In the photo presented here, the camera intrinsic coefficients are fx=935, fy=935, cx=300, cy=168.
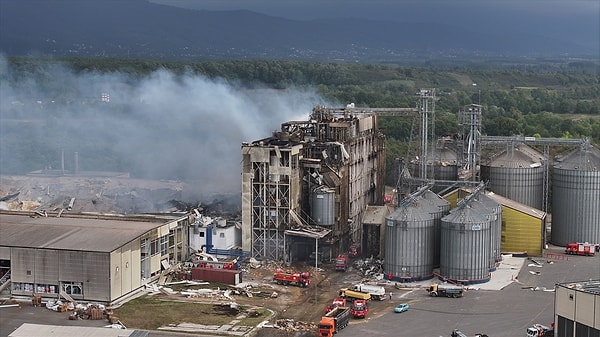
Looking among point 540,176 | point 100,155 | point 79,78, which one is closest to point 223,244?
point 540,176

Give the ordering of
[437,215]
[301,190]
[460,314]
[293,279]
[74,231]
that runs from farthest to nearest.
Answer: [301,190]
[437,215]
[293,279]
[74,231]
[460,314]

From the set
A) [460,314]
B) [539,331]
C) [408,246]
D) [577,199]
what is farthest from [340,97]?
[539,331]

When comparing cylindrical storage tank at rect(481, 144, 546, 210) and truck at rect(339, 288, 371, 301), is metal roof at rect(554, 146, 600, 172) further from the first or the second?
truck at rect(339, 288, 371, 301)

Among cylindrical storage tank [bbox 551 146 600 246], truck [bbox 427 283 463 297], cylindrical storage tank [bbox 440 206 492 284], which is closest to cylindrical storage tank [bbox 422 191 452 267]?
cylindrical storage tank [bbox 440 206 492 284]

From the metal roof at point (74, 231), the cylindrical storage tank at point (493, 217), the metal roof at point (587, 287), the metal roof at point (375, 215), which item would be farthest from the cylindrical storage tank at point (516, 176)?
the metal roof at point (587, 287)

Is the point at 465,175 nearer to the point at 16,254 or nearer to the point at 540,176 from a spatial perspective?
the point at 540,176

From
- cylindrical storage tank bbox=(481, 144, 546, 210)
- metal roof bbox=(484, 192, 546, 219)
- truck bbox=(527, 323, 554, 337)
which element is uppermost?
cylindrical storage tank bbox=(481, 144, 546, 210)

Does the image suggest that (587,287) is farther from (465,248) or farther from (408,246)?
Result: (408,246)
